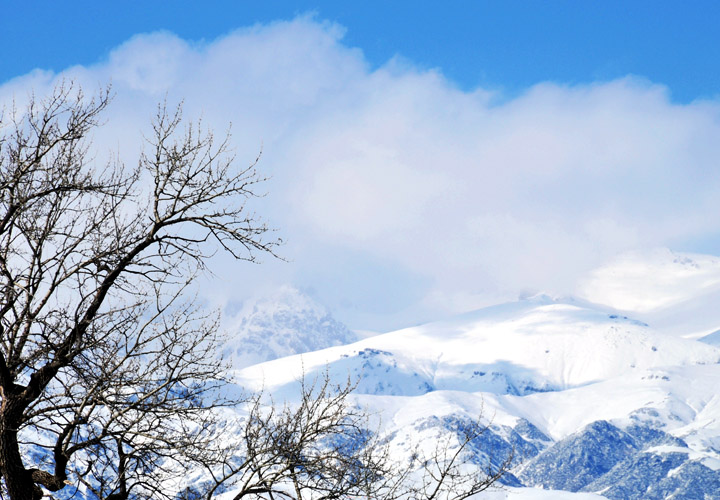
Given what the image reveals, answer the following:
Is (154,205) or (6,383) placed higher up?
(154,205)

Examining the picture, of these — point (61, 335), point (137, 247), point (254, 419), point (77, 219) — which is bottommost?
point (254, 419)

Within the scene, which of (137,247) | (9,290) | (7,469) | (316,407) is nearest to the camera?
(7,469)

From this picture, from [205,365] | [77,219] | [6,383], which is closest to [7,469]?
[6,383]

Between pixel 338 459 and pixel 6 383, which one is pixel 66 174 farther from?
pixel 338 459

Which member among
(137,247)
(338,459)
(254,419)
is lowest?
(338,459)

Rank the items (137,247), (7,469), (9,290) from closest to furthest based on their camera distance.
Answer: (7,469)
(9,290)
(137,247)

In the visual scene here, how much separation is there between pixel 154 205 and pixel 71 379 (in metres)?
2.78

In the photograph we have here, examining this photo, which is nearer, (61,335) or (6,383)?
(6,383)

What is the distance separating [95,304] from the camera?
10117 millimetres

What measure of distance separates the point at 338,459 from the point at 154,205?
447cm

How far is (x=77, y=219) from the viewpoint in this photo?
11.1 meters

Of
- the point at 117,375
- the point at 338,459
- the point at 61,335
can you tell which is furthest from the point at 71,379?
the point at 338,459

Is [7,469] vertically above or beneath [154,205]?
beneath

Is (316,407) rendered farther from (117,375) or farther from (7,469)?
(7,469)
